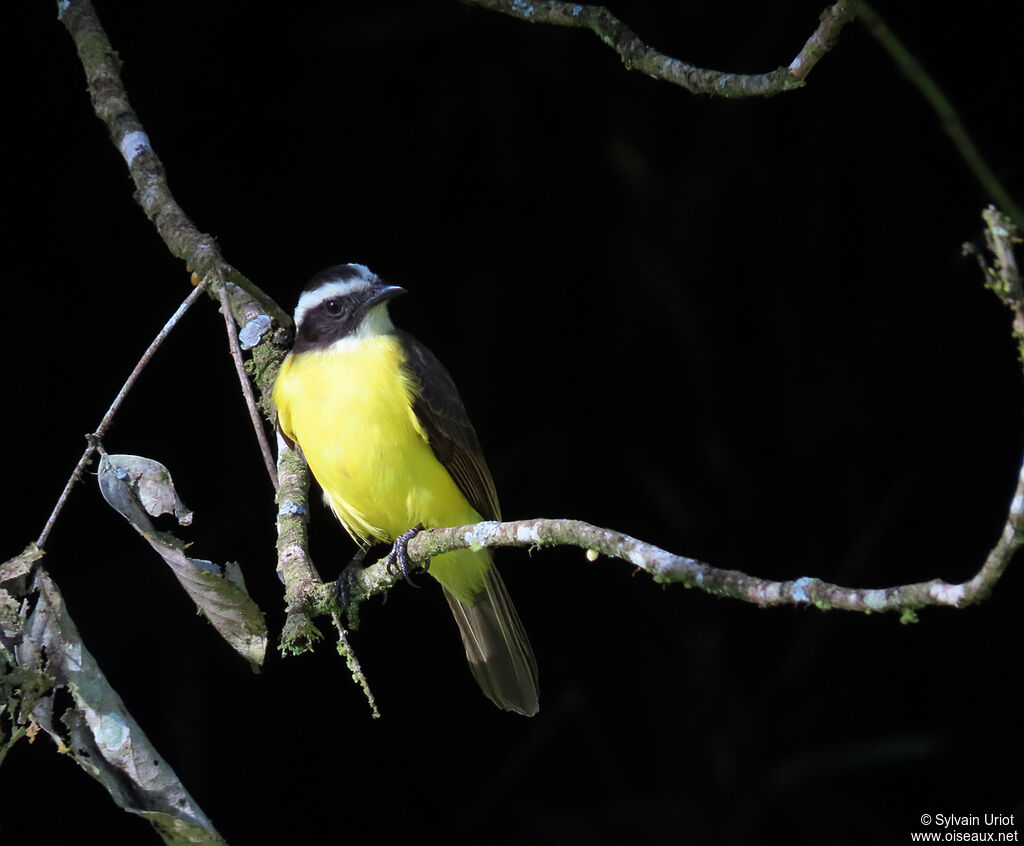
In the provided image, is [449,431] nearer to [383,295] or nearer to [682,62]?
[383,295]

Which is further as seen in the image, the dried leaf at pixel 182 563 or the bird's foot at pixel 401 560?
the bird's foot at pixel 401 560

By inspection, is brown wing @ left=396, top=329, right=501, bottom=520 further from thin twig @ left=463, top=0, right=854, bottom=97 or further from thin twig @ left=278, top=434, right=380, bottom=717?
thin twig @ left=463, top=0, right=854, bottom=97

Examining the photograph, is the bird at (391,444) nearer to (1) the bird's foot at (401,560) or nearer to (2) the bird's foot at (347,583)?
(1) the bird's foot at (401,560)

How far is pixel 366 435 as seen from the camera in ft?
11.3

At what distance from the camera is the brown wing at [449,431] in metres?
3.58

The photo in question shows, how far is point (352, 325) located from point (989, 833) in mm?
2905

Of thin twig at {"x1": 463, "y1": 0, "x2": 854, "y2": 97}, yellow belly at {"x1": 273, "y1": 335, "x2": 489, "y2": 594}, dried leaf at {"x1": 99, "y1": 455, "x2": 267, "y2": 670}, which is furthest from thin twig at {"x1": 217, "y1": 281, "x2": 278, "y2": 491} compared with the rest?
thin twig at {"x1": 463, "y1": 0, "x2": 854, "y2": 97}

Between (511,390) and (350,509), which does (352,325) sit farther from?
(511,390)

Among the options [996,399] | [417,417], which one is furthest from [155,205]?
[996,399]

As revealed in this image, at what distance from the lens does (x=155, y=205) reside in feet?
12.4

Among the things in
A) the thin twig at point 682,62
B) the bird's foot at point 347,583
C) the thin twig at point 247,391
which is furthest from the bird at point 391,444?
the thin twig at point 682,62

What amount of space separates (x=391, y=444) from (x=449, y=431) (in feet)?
0.67

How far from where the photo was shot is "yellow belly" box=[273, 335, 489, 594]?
345cm

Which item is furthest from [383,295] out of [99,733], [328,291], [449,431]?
[99,733]
